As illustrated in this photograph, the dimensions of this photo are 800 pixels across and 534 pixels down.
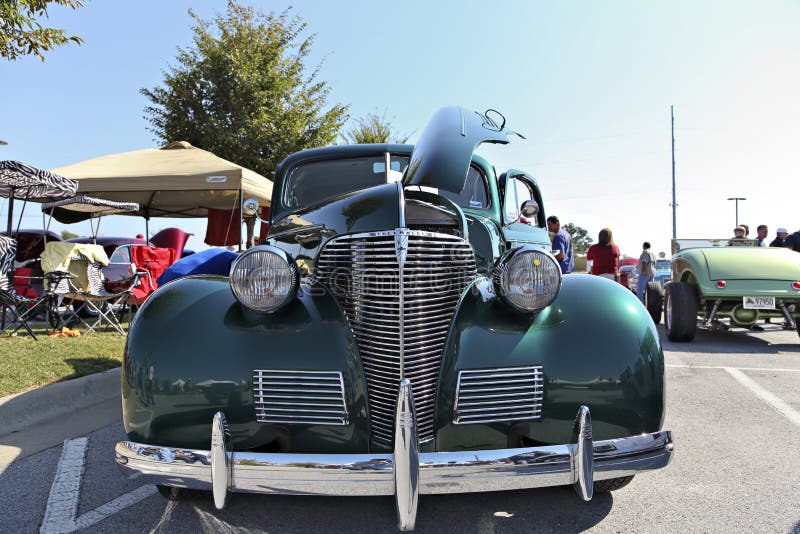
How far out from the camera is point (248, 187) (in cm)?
829

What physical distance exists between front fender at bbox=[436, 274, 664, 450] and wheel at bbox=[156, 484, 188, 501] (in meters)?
1.18

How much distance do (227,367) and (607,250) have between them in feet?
24.4

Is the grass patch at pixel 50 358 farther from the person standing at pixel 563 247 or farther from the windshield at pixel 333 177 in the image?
the person standing at pixel 563 247

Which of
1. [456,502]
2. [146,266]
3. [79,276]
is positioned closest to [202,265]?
[456,502]

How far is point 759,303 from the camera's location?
6.54 m

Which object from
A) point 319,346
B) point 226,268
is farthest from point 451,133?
point 226,268

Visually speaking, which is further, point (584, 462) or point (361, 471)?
point (584, 462)

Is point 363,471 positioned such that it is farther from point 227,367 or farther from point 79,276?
point 79,276

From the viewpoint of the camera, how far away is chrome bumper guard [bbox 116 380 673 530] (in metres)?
1.72

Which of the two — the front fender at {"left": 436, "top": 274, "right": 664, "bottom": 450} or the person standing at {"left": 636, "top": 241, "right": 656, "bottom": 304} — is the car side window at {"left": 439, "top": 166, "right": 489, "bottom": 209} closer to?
the front fender at {"left": 436, "top": 274, "right": 664, "bottom": 450}

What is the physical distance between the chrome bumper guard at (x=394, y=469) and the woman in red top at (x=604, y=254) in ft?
22.8

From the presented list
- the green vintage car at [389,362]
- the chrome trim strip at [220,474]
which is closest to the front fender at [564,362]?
the green vintage car at [389,362]

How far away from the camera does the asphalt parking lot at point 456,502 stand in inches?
87.7

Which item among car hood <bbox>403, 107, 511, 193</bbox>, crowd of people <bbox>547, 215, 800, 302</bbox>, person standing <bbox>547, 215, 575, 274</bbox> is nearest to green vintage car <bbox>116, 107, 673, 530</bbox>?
car hood <bbox>403, 107, 511, 193</bbox>
